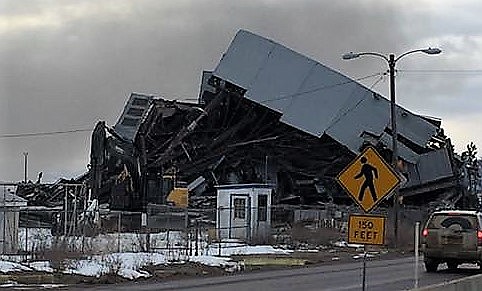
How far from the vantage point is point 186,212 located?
4378 centimetres

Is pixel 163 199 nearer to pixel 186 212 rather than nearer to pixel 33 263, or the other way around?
pixel 186 212

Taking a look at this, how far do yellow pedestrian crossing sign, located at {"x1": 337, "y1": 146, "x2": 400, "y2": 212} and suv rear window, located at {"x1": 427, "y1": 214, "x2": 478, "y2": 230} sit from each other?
44.7ft

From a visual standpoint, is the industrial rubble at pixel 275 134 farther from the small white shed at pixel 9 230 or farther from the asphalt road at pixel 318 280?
the asphalt road at pixel 318 280

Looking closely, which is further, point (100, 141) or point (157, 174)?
point (157, 174)

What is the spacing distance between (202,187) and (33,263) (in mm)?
39072

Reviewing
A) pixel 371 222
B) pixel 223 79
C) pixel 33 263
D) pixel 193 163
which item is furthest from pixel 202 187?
pixel 371 222

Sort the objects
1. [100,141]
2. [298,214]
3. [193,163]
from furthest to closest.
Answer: [193,163] → [298,214] → [100,141]

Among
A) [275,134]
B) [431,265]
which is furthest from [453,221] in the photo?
[275,134]

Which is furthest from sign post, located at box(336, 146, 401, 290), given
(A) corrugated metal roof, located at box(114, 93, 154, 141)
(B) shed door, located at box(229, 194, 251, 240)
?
(A) corrugated metal roof, located at box(114, 93, 154, 141)

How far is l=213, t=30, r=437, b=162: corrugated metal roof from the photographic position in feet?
209

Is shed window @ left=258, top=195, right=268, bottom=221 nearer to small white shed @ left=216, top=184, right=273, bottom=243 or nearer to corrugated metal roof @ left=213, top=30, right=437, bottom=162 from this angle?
small white shed @ left=216, top=184, right=273, bottom=243

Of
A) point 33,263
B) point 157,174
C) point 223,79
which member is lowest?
point 33,263

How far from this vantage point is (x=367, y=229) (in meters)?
16.1

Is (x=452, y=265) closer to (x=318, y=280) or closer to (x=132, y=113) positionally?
(x=318, y=280)
